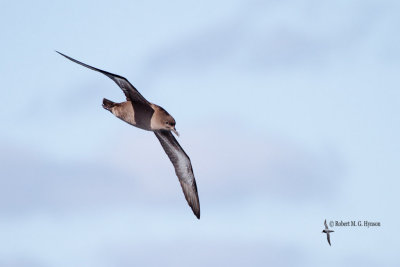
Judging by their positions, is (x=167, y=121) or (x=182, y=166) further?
(x=182, y=166)

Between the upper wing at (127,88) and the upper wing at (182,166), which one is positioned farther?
the upper wing at (182,166)

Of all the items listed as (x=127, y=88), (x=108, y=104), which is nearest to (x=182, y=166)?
(x=108, y=104)

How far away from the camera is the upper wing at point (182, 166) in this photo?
28.4 meters

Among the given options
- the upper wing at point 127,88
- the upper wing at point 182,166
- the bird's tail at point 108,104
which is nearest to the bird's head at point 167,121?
the upper wing at point 127,88

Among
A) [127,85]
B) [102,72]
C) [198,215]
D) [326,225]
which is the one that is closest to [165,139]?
[198,215]

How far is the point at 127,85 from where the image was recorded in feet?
77.3

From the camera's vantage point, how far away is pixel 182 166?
95.6 feet

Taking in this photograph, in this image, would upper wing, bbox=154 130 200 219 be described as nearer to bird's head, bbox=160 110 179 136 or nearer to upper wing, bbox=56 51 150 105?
bird's head, bbox=160 110 179 136

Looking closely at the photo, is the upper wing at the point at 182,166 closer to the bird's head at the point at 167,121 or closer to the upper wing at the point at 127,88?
the bird's head at the point at 167,121

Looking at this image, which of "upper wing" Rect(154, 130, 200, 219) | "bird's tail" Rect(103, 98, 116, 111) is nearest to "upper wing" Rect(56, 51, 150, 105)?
"bird's tail" Rect(103, 98, 116, 111)

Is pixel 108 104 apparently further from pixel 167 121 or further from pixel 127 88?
pixel 167 121

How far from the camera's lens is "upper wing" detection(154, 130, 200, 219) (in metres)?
28.4

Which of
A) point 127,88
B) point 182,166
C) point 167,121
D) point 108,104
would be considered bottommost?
point 182,166

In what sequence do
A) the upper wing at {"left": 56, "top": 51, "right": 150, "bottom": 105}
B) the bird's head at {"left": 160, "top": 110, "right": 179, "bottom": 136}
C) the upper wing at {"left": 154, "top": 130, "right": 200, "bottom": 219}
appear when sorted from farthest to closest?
the upper wing at {"left": 154, "top": 130, "right": 200, "bottom": 219} → the bird's head at {"left": 160, "top": 110, "right": 179, "bottom": 136} → the upper wing at {"left": 56, "top": 51, "right": 150, "bottom": 105}
